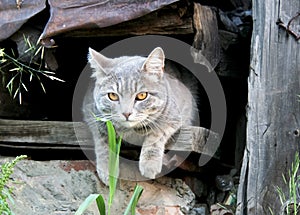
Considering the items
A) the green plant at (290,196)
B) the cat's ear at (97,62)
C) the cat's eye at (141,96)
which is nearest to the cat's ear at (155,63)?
the cat's eye at (141,96)

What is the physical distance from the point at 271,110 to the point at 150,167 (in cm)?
70

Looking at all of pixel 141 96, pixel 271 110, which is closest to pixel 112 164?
pixel 141 96

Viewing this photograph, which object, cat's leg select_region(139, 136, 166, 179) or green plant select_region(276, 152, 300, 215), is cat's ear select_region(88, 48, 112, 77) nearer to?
cat's leg select_region(139, 136, 166, 179)

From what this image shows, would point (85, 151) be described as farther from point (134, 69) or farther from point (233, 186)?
point (233, 186)

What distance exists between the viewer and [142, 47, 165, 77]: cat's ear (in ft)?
10.2

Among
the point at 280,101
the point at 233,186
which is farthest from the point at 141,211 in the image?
the point at 280,101

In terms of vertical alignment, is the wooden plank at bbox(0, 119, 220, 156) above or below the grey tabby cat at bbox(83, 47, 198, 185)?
below

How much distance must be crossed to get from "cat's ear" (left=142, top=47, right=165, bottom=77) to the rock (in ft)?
2.16

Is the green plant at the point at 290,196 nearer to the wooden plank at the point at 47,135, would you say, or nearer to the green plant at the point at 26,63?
the wooden plank at the point at 47,135

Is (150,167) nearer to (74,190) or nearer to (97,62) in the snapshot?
(74,190)

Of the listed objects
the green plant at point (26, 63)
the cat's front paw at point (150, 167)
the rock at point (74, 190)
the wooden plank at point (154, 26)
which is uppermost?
the wooden plank at point (154, 26)

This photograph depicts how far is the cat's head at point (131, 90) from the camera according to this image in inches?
122

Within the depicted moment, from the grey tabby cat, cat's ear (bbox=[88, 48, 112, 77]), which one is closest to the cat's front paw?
the grey tabby cat

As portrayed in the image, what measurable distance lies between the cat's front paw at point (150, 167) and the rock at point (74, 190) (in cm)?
26
